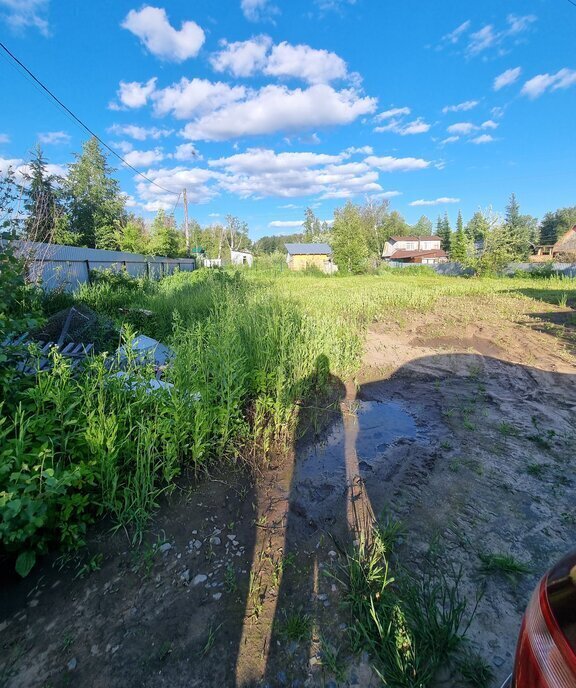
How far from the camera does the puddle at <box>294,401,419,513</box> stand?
8.43 ft

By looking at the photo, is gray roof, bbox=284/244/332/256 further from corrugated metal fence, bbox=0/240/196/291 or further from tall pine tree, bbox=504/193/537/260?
corrugated metal fence, bbox=0/240/196/291

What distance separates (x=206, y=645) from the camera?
4.73 feet

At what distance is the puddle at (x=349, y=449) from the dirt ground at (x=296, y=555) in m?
0.02

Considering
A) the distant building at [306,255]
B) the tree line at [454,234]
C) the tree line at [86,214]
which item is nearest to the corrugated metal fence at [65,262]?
the tree line at [86,214]

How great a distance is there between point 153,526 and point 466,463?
2532 millimetres

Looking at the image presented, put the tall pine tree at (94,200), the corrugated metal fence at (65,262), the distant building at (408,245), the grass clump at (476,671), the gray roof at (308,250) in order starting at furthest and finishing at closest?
the distant building at (408,245), the gray roof at (308,250), the tall pine tree at (94,200), the corrugated metal fence at (65,262), the grass clump at (476,671)

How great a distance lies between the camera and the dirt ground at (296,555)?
1.39 m

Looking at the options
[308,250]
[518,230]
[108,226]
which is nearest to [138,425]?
[108,226]

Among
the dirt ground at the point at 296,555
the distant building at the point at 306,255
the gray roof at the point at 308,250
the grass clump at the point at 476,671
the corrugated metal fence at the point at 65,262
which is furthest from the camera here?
→ the gray roof at the point at 308,250

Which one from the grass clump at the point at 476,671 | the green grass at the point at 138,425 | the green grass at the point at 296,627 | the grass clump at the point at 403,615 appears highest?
the green grass at the point at 138,425

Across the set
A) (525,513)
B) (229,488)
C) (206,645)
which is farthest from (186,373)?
(525,513)

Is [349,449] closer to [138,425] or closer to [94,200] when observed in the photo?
[138,425]

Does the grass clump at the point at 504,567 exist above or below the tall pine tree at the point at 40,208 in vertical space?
below

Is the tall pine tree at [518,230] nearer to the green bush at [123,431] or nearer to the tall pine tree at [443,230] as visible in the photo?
the tall pine tree at [443,230]
